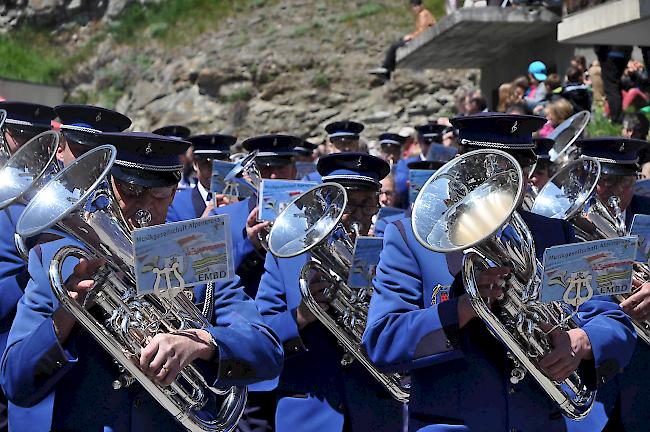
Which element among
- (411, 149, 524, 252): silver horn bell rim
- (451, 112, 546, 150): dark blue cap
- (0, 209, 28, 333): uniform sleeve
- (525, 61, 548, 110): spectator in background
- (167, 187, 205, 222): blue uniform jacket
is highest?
(451, 112, 546, 150): dark blue cap

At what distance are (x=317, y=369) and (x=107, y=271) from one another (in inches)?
67.2

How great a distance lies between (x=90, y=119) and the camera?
5.37m

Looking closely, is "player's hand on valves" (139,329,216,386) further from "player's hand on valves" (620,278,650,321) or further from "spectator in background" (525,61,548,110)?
"spectator in background" (525,61,548,110)

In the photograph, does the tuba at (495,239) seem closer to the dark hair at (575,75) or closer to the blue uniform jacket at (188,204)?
the blue uniform jacket at (188,204)

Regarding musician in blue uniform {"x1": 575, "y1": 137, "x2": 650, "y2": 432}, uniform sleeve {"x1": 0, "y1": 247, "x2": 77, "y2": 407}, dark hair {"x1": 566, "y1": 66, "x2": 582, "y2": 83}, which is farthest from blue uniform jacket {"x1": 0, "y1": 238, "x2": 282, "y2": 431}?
dark hair {"x1": 566, "y1": 66, "x2": 582, "y2": 83}

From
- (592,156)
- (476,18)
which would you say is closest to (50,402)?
(592,156)

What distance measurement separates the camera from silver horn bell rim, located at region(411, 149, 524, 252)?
11.1 ft

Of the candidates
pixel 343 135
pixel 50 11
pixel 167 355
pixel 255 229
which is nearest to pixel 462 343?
pixel 167 355

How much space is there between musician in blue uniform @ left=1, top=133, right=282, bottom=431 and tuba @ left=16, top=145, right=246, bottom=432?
100 millimetres

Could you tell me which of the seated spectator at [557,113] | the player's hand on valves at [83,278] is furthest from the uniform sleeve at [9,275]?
the seated spectator at [557,113]

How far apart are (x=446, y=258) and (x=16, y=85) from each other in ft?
61.0

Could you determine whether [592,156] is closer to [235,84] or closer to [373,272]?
[373,272]

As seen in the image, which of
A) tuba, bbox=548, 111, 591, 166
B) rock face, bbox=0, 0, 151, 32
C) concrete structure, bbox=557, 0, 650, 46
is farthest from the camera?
rock face, bbox=0, 0, 151, 32

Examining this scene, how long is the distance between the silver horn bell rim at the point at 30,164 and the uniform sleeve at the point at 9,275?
7.7 inches
